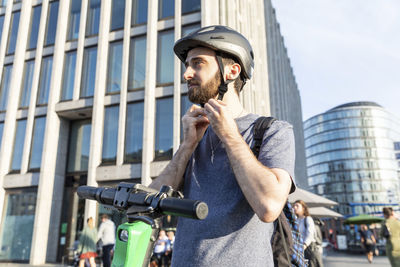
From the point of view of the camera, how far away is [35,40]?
18.5 metres

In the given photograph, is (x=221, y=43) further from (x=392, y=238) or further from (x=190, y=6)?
(x=190, y=6)

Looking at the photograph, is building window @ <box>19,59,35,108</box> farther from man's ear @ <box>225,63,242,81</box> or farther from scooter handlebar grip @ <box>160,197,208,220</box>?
scooter handlebar grip @ <box>160,197,208,220</box>

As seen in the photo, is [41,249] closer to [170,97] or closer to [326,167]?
[170,97]

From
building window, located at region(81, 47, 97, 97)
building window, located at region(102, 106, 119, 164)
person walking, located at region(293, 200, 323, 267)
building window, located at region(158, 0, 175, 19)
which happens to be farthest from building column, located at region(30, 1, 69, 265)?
person walking, located at region(293, 200, 323, 267)

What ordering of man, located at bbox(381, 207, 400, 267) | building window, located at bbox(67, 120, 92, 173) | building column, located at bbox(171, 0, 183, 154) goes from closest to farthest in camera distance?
→ 1. man, located at bbox(381, 207, 400, 267)
2. building column, located at bbox(171, 0, 183, 154)
3. building window, located at bbox(67, 120, 92, 173)

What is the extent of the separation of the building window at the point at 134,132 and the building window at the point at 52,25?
7137 millimetres

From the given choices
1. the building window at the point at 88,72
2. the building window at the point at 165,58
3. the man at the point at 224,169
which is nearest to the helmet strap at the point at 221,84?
the man at the point at 224,169

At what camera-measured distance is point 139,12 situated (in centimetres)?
1684

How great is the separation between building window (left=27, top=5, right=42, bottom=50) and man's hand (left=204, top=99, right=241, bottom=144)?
2043 cm

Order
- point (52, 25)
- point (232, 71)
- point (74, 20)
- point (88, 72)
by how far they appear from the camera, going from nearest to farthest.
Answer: point (232, 71) → point (88, 72) → point (74, 20) → point (52, 25)

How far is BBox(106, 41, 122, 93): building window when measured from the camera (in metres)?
16.1

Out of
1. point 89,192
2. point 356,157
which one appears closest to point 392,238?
point 89,192

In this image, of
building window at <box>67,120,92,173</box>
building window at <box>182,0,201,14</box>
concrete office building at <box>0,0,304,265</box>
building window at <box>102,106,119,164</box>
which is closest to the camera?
concrete office building at <box>0,0,304,265</box>

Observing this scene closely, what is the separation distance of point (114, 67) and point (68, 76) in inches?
111
